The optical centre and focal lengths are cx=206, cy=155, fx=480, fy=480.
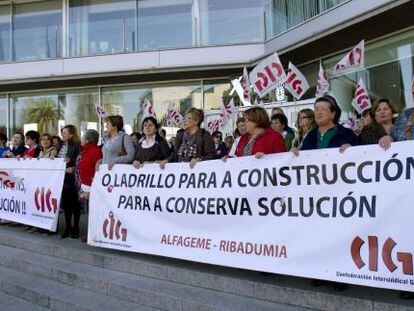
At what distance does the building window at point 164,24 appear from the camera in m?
14.7

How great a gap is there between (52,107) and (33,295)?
12749 millimetres

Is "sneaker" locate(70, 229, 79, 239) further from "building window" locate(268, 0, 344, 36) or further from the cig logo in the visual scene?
"building window" locate(268, 0, 344, 36)

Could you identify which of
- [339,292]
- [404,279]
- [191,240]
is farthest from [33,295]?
[404,279]

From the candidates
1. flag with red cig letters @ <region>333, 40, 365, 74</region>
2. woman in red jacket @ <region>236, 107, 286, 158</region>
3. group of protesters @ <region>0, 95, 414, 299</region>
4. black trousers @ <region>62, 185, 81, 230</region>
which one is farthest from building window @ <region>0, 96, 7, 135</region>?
woman in red jacket @ <region>236, 107, 286, 158</region>

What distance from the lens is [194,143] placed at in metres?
5.66

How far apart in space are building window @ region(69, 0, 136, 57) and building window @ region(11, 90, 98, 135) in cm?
176

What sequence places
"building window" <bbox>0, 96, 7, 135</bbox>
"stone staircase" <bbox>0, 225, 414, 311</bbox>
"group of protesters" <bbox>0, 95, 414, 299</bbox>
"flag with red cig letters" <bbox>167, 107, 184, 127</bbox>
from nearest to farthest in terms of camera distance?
"stone staircase" <bbox>0, 225, 414, 311</bbox> < "group of protesters" <bbox>0, 95, 414, 299</bbox> < "flag with red cig letters" <bbox>167, 107, 184, 127</bbox> < "building window" <bbox>0, 96, 7, 135</bbox>

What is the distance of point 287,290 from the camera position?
13.5 feet

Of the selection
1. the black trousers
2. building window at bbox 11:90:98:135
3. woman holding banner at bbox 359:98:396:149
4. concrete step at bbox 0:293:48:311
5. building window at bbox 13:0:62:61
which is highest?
building window at bbox 13:0:62:61

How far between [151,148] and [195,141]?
0.75 m

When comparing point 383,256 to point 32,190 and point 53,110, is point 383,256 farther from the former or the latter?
point 53,110

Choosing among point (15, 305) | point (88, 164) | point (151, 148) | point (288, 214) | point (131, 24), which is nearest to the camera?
point (288, 214)

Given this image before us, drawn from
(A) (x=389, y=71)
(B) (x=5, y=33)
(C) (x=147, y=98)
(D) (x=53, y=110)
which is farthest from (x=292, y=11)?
(B) (x=5, y=33)

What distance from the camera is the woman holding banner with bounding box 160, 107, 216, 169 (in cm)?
562
